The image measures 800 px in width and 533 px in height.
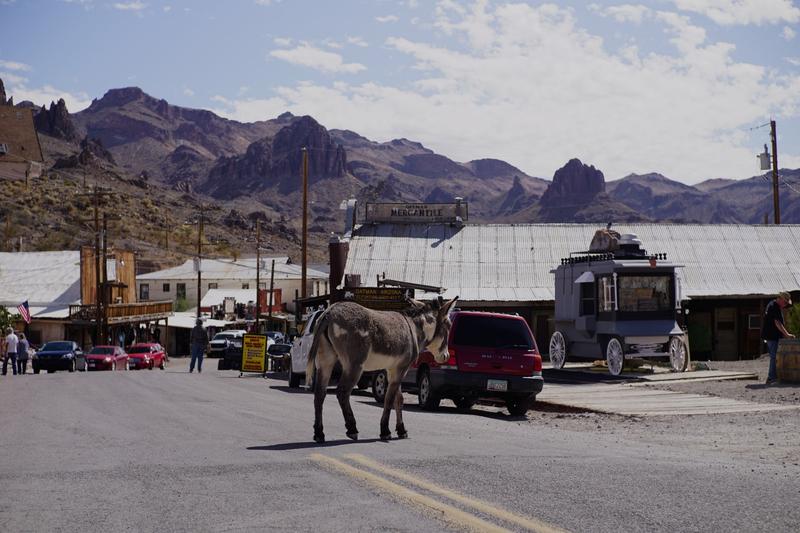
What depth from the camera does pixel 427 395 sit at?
18.5m

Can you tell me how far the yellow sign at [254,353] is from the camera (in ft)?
118

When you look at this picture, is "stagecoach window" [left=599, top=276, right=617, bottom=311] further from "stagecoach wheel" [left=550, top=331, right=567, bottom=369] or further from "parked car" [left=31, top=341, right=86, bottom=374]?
"parked car" [left=31, top=341, right=86, bottom=374]

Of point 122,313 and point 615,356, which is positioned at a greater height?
point 122,313

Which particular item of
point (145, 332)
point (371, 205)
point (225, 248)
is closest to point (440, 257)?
point (371, 205)

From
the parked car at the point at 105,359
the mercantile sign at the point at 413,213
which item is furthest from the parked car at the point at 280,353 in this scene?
the mercantile sign at the point at 413,213

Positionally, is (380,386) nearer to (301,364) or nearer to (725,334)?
(301,364)

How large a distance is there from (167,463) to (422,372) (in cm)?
989

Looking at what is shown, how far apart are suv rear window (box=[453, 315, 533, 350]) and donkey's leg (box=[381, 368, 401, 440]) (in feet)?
18.2

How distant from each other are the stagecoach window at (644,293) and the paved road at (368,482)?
14546 millimetres

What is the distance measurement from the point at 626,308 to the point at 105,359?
2770 centimetres

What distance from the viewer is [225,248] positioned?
13475 centimetres

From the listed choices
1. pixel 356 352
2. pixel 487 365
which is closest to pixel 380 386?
pixel 487 365

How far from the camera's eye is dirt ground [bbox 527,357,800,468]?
12.3 m

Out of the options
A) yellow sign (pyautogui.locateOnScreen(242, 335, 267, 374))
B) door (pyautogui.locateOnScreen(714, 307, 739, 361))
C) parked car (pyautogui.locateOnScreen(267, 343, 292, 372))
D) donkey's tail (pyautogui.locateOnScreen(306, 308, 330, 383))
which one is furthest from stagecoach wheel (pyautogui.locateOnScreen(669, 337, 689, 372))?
donkey's tail (pyautogui.locateOnScreen(306, 308, 330, 383))
